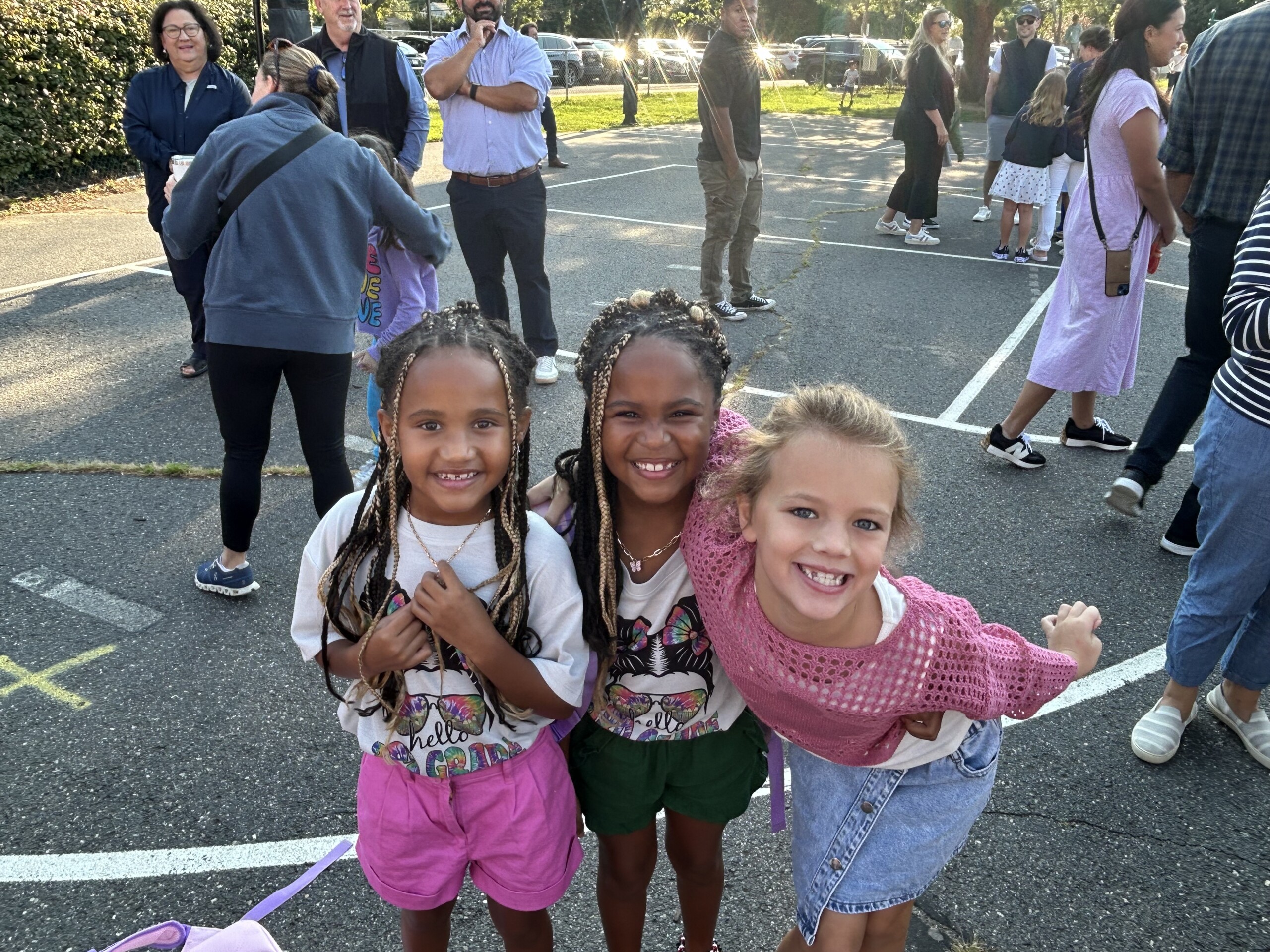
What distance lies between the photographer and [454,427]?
1767 mm

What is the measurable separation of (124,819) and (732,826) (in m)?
1.64

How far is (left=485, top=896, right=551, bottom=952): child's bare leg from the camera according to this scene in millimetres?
1906

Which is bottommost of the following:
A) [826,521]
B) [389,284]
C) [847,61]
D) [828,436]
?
[389,284]

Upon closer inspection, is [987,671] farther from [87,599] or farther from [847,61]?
[847,61]

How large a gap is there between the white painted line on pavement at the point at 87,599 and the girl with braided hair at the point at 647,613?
218cm

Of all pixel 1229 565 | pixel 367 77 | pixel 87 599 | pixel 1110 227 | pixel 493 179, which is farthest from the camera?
pixel 493 179

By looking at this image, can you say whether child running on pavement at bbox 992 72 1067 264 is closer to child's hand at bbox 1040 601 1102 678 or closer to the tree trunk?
child's hand at bbox 1040 601 1102 678

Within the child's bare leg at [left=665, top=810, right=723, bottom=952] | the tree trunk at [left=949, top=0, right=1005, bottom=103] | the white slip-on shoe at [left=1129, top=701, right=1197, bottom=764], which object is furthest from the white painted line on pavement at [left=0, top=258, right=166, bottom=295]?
the tree trunk at [left=949, top=0, right=1005, bottom=103]

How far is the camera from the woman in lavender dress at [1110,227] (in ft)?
13.6

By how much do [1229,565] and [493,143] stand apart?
4088mm

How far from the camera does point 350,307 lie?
3244 mm

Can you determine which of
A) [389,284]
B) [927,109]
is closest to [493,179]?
[389,284]

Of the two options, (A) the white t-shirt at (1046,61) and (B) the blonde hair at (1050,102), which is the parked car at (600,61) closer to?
(A) the white t-shirt at (1046,61)

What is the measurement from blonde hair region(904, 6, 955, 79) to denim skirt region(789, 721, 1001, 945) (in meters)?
8.27
